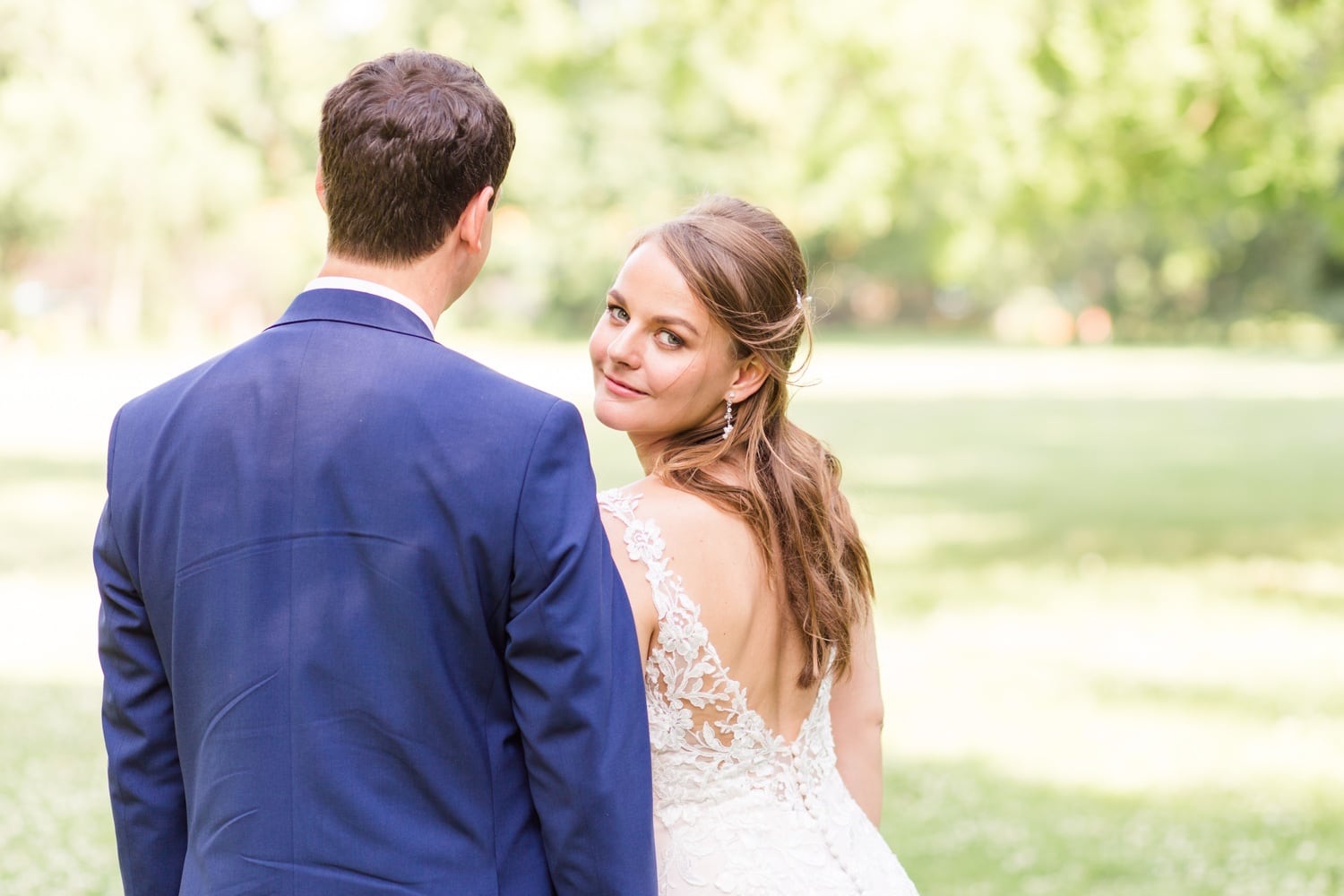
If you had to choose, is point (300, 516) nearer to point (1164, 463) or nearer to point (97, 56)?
point (1164, 463)

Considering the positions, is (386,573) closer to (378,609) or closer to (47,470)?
(378,609)

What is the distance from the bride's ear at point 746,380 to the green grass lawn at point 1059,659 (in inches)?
143

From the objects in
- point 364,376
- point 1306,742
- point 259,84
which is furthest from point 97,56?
point 364,376

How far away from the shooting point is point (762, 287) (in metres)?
2.62

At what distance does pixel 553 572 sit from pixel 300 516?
1.20 ft

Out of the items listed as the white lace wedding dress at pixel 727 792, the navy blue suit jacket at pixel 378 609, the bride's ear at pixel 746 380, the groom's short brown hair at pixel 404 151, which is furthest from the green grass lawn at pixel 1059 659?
the groom's short brown hair at pixel 404 151

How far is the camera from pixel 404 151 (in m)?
2.02

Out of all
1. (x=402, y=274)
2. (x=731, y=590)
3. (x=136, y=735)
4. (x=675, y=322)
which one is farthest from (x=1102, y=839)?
(x=402, y=274)

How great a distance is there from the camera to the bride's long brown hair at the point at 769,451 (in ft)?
8.36

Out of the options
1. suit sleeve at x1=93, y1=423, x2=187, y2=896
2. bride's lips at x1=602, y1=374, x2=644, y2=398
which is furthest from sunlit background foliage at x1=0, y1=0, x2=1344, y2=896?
suit sleeve at x1=93, y1=423, x2=187, y2=896

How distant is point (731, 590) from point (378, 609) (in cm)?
70

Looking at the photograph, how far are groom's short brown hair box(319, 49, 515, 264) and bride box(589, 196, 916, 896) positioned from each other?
0.59 metres

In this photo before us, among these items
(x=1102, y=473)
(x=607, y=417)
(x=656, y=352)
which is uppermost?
(x=656, y=352)

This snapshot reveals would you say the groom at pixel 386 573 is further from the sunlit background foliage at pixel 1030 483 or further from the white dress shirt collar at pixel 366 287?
the sunlit background foliage at pixel 1030 483
